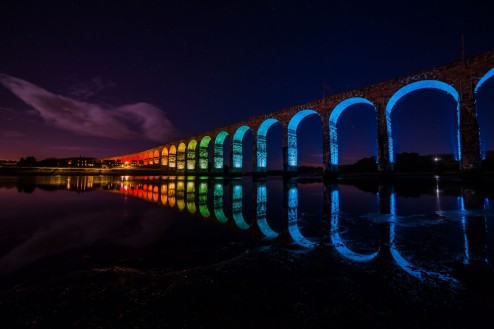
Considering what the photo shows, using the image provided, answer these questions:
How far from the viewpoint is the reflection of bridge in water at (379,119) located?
14844 millimetres

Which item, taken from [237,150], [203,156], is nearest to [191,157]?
[203,156]

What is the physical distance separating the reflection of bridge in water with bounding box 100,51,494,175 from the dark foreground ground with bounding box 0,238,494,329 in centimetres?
1809

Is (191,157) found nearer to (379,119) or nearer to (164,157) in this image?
(164,157)

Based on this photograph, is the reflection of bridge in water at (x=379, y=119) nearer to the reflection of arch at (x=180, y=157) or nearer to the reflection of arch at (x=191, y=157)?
the reflection of arch at (x=191, y=157)

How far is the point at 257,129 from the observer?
30812 mm

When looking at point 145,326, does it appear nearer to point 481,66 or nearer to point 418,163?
point 481,66

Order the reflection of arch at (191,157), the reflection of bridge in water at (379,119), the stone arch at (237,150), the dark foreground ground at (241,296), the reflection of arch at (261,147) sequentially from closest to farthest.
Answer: the dark foreground ground at (241,296) < the reflection of bridge in water at (379,119) < the reflection of arch at (261,147) < the stone arch at (237,150) < the reflection of arch at (191,157)

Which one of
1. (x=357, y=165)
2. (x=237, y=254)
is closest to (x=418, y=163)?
(x=357, y=165)

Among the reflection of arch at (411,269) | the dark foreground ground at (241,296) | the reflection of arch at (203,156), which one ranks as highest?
the reflection of arch at (203,156)

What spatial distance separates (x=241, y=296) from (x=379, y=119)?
21405 millimetres

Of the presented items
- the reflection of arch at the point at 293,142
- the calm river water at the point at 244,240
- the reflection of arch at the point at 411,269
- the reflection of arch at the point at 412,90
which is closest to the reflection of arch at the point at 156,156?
the reflection of arch at the point at 293,142

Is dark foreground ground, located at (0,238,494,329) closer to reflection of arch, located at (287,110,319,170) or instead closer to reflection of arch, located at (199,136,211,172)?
reflection of arch, located at (287,110,319,170)

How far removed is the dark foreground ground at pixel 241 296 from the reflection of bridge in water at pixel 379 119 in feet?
59.3

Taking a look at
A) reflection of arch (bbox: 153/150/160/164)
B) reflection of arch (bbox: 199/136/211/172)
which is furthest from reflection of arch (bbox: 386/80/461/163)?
reflection of arch (bbox: 153/150/160/164)
